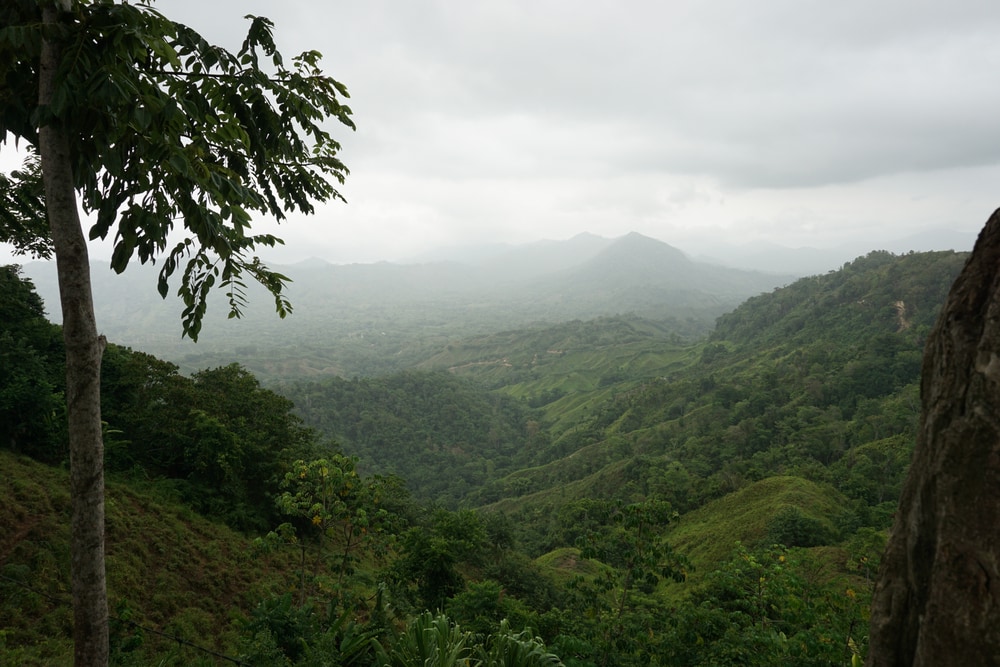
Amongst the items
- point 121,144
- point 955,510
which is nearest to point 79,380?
point 121,144

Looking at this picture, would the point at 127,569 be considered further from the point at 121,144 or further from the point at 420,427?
the point at 420,427

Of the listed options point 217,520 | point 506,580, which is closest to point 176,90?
point 217,520

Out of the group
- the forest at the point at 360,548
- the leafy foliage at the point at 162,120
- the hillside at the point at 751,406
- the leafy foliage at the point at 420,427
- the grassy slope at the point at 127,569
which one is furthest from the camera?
the leafy foliage at the point at 420,427

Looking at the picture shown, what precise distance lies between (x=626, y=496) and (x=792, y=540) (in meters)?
22.1

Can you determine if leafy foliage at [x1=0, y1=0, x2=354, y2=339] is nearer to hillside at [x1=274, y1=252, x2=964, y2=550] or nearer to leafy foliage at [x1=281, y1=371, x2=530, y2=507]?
hillside at [x1=274, y1=252, x2=964, y2=550]

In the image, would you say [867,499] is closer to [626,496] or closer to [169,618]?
[626,496]

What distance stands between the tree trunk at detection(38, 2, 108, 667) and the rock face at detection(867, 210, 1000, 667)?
16.4 ft

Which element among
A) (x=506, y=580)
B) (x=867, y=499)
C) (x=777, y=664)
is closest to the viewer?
(x=777, y=664)

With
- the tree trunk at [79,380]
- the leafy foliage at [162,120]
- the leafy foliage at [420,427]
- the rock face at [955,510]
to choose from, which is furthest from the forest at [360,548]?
the leafy foliage at [420,427]

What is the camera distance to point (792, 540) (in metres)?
30.4

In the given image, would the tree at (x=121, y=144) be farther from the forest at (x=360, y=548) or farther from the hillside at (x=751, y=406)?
the hillside at (x=751, y=406)

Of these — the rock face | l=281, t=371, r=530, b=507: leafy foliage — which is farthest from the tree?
l=281, t=371, r=530, b=507: leafy foliage

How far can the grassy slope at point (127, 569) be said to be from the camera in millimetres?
6148

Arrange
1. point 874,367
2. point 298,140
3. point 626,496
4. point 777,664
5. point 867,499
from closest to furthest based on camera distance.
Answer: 1. point 298,140
2. point 777,664
3. point 867,499
4. point 626,496
5. point 874,367
